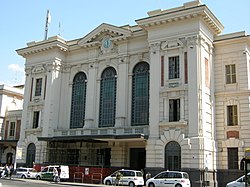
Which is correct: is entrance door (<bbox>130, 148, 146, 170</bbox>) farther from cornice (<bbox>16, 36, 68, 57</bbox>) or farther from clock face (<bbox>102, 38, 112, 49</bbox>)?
cornice (<bbox>16, 36, 68, 57</bbox>)

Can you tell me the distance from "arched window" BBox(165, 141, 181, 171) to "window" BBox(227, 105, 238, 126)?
6.44m

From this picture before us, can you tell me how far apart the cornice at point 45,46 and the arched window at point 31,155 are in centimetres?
1244

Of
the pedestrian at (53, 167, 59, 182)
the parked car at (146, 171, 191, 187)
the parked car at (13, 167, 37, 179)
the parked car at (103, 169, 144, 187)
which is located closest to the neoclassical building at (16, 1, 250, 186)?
the parked car at (13, 167, 37, 179)

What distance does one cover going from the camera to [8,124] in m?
55.4

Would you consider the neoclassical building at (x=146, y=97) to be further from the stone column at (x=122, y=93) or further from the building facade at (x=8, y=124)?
the building facade at (x=8, y=124)

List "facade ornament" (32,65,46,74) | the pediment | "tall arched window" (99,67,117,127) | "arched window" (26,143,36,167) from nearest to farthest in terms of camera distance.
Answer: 1. the pediment
2. "tall arched window" (99,67,117,127)
3. "arched window" (26,143,36,167)
4. "facade ornament" (32,65,46,74)

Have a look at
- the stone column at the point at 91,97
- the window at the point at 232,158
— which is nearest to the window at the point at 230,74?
the window at the point at 232,158

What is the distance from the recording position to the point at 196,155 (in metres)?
32.2

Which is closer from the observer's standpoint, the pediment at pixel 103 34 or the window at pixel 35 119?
the pediment at pixel 103 34

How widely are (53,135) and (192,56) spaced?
794 inches

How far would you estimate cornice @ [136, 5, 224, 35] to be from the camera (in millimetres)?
34438

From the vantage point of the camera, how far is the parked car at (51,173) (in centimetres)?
3728

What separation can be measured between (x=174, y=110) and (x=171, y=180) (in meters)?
7.92

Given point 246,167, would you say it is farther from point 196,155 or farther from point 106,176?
point 106,176
